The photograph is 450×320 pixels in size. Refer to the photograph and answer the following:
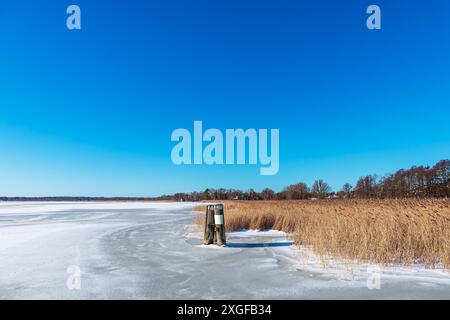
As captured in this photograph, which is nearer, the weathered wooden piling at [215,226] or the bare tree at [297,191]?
the weathered wooden piling at [215,226]

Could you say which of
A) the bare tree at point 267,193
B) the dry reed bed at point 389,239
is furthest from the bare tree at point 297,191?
the dry reed bed at point 389,239

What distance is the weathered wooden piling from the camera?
7.75 metres

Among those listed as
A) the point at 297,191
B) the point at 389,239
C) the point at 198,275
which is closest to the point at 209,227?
the point at 198,275

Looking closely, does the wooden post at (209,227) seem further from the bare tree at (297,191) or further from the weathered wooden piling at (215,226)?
the bare tree at (297,191)

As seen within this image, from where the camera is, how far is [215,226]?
8016 millimetres

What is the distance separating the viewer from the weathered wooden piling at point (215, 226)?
775cm

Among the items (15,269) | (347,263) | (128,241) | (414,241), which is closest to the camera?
(15,269)

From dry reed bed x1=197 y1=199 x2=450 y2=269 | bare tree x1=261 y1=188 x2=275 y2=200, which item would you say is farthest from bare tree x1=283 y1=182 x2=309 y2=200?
dry reed bed x1=197 y1=199 x2=450 y2=269

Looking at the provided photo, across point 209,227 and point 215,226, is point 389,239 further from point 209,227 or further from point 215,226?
point 209,227
